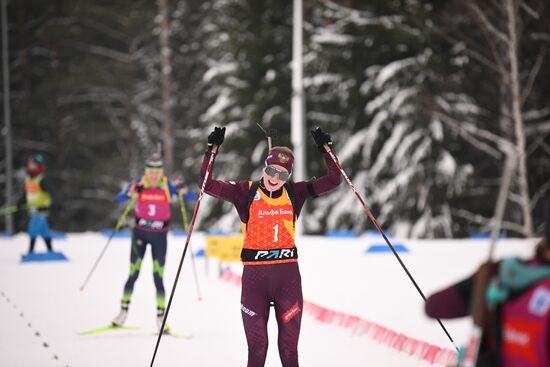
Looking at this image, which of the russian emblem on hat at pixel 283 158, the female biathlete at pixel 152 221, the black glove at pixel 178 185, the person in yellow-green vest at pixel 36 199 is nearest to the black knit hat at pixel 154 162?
the female biathlete at pixel 152 221

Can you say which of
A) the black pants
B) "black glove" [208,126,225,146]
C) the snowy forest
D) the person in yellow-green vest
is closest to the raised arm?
"black glove" [208,126,225,146]

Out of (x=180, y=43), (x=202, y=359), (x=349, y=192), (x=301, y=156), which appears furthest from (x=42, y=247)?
(x=180, y=43)

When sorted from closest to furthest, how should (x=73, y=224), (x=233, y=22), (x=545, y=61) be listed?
1. (x=545, y=61)
2. (x=233, y=22)
3. (x=73, y=224)

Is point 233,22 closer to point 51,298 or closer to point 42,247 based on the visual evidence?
point 42,247

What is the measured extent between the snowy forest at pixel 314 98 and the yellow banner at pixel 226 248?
916cm

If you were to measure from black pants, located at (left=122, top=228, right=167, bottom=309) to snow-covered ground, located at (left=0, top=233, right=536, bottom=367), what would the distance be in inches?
19.2

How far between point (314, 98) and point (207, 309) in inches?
649

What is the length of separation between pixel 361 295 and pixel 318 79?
15.1 meters

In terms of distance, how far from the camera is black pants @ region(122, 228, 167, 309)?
8.00 meters

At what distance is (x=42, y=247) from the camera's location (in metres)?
18.0

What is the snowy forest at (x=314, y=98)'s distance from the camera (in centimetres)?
2039

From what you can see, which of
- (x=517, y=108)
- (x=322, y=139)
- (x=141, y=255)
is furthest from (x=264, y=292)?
(x=517, y=108)

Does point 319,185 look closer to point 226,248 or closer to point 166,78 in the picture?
point 226,248

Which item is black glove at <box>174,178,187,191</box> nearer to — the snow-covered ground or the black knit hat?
the black knit hat
